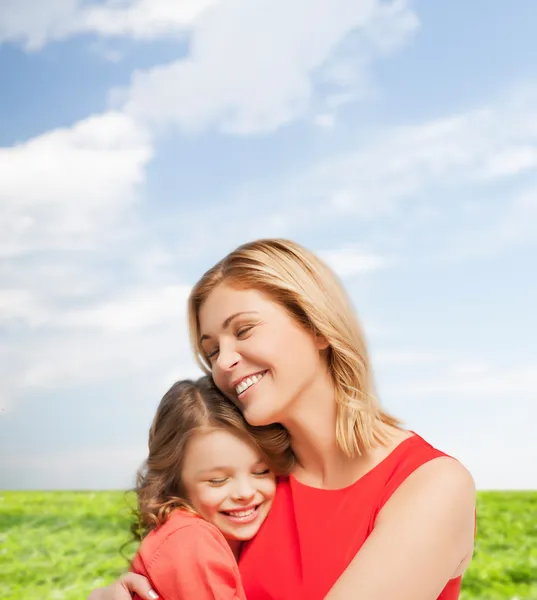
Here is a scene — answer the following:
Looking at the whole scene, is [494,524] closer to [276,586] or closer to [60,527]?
[60,527]

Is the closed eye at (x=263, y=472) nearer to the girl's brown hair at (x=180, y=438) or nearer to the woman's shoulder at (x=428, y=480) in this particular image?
the girl's brown hair at (x=180, y=438)

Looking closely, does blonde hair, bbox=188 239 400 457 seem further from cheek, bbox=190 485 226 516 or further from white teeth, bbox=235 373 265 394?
cheek, bbox=190 485 226 516

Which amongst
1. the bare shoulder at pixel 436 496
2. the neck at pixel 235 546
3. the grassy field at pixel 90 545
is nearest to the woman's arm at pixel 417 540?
the bare shoulder at pixel 436 496

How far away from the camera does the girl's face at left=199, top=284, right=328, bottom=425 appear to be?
2.70 meters

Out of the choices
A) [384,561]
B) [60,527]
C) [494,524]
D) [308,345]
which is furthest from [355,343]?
[60,527]

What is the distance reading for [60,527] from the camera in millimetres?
6227

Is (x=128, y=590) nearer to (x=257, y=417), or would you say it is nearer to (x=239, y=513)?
(x=239, y=513)

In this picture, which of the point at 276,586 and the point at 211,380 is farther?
the point at 211,380

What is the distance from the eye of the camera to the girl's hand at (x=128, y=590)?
2660 mm

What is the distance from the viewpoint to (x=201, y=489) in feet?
9.14

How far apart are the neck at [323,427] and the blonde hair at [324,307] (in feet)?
0.12

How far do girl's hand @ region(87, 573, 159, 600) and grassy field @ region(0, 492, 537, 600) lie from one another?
2436mm

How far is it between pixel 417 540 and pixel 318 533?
1.37 feet

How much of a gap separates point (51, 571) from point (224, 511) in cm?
339
